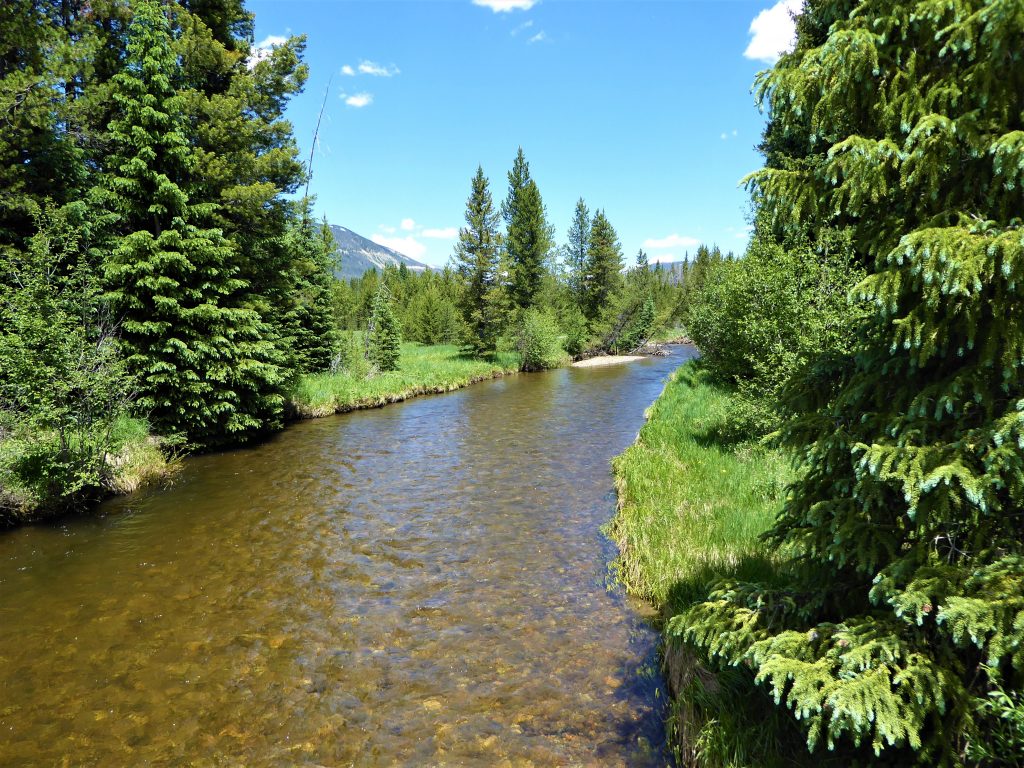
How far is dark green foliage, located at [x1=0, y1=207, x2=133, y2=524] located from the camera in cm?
1066

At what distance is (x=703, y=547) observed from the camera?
792cm

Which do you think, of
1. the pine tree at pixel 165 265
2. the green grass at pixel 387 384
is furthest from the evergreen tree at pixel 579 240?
the pine tree at pixel 165 265

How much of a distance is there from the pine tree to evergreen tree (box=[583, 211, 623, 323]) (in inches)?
1842

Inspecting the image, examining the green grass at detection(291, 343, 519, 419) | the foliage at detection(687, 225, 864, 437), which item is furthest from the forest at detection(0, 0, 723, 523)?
the foliage at detection(687, 225, 864, 437)

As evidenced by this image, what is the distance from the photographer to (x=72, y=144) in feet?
49.7

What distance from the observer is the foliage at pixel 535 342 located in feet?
143

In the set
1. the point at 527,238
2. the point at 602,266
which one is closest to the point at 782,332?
the point at 527,238

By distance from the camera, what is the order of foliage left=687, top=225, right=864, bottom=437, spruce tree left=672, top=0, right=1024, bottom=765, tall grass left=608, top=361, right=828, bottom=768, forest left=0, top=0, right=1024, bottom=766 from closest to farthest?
spruce tree left=672, top=0, right=1024, bottom=765 < forest left=0, top=0, right=1024, bottom=766 < tall grass left=608, top=361, right=828, bottom=768 < foliage left=687, top=225, right=864, bottom=437

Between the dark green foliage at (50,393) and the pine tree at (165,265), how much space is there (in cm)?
206

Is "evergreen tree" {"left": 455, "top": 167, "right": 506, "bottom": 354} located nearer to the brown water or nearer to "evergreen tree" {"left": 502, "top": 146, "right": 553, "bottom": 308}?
"evergreen tree" {"left": 502, "top": 146, "right": 553, "bottom": 308}

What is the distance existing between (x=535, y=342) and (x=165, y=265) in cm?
3089

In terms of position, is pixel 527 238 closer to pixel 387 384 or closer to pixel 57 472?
pixel 387 384

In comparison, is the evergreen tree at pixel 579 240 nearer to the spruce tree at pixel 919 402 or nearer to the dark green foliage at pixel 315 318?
the dark green foliage at pixel 315 318

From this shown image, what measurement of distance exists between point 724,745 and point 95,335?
1525cm
